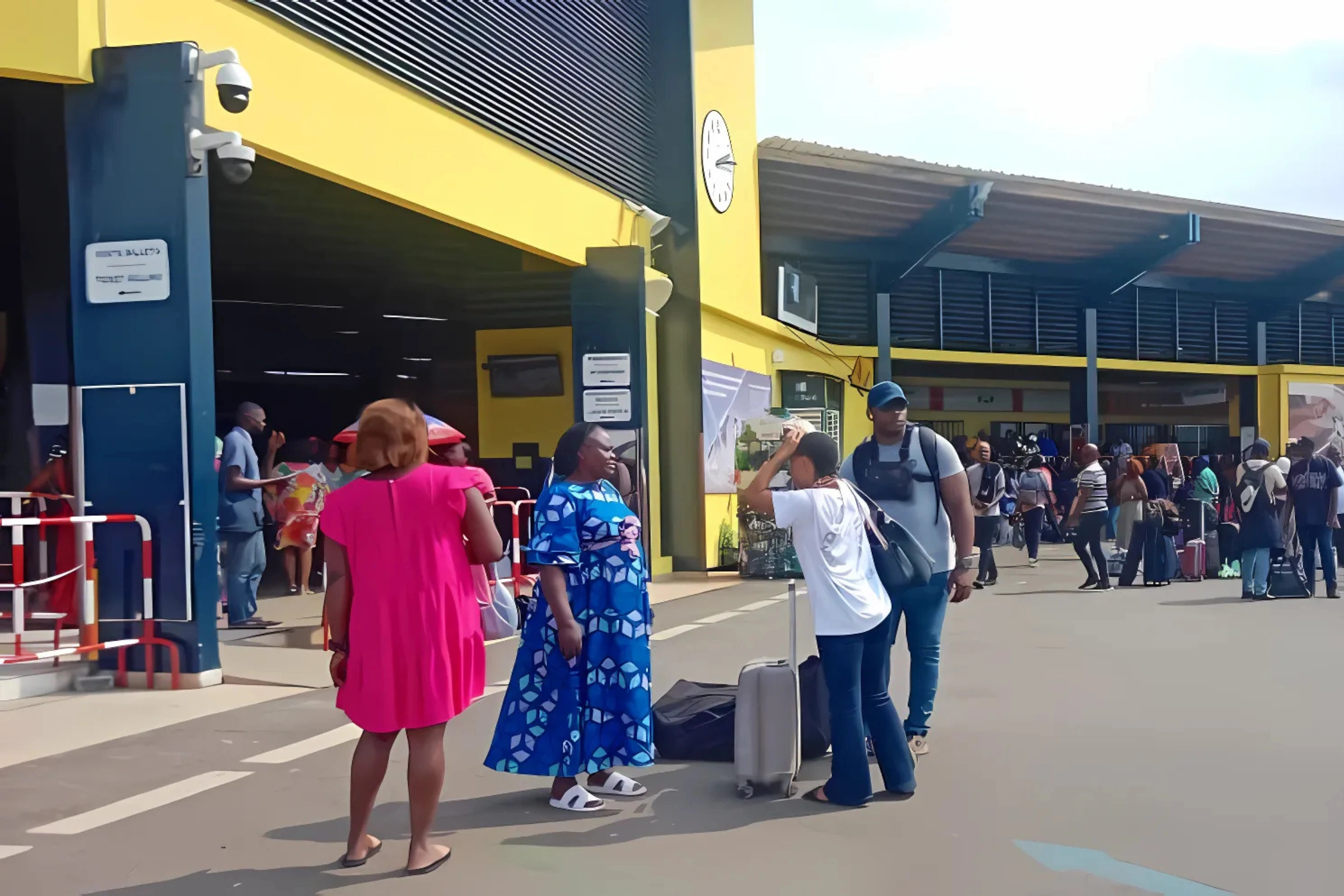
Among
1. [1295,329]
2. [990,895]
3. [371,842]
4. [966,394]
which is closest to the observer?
[990,895]

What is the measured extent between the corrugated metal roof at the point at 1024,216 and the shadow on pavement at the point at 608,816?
18.0m

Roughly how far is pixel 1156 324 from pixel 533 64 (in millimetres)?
21390

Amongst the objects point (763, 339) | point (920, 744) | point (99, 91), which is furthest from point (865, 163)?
point (920, 744)

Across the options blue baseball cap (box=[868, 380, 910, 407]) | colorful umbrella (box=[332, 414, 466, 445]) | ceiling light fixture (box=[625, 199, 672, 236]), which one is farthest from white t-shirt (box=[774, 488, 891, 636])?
ceiling light fixture (box=[625, 199, 672, 236])

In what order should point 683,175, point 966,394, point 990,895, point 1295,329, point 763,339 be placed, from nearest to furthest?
point 990,895 < point 683,175 < point 763,339 < point 966,394 < point 1295,329

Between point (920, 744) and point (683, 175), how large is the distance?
43.4ft

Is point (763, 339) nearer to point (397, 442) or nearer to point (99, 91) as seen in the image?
point (99, 91)

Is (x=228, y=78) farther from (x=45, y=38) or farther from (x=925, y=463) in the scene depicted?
(x=925, y=463)

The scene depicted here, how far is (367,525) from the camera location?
14.5 feet

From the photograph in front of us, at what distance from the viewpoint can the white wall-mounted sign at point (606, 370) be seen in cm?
1538

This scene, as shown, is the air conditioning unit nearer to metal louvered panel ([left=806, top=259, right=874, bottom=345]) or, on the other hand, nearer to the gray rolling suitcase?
metal louvered panel ([left=806, top=259, right=874, bottom=345])

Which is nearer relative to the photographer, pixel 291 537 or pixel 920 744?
pixel 920 744

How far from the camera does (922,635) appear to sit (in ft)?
20.4

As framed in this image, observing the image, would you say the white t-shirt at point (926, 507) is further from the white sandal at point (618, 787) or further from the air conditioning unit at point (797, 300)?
the air conditioning unit at point (797, 300)
